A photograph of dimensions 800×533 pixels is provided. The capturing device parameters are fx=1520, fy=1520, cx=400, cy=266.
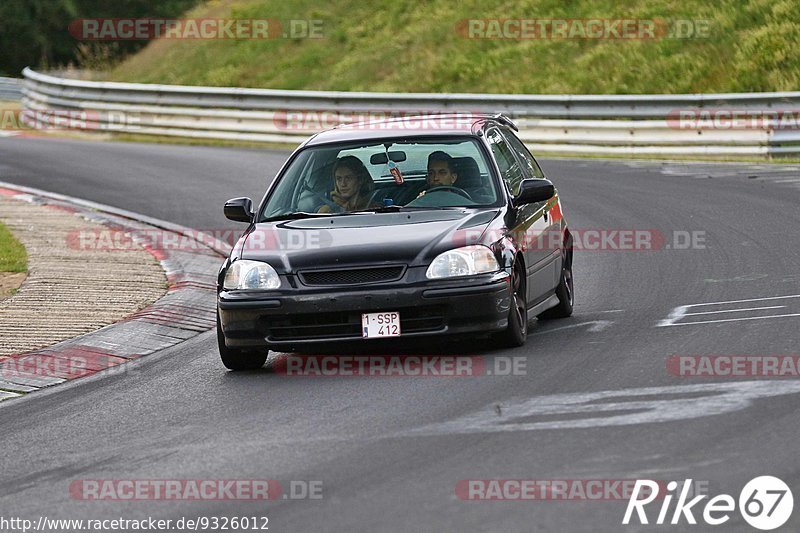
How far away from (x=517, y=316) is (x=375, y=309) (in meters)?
1.00

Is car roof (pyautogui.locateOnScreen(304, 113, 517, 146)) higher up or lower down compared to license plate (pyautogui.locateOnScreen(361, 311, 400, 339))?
higher up

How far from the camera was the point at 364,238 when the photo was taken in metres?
9.80

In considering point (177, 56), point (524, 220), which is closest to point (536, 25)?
point (177, 56)

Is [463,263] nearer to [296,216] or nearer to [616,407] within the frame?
[296,216]

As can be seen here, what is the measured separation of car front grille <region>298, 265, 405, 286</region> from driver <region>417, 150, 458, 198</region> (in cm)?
128

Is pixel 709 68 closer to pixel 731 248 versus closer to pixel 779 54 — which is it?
pixel 779 54

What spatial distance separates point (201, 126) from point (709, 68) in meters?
10.7

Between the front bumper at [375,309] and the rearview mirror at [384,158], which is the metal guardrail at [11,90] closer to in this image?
the rearview mirror at [384,158]

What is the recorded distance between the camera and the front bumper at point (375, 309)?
9445 millimetres

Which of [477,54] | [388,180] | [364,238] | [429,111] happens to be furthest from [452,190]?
[477,54]

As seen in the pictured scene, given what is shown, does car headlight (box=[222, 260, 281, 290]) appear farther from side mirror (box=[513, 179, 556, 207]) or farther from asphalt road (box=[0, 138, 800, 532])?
side mirror (box=[513, 179, 556, 207])

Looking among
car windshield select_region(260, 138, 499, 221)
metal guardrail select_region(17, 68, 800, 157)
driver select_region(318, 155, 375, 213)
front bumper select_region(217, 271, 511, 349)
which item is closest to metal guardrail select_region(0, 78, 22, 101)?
metal guardrail select_region(17, 68, 800, 157)

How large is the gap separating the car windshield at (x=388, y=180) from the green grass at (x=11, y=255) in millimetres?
4790

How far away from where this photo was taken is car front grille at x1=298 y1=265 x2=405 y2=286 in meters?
9.52
